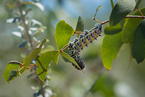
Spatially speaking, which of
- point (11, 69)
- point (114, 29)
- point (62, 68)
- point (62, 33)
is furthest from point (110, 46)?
point (62, 68)

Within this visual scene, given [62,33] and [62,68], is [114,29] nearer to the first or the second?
[62,33]

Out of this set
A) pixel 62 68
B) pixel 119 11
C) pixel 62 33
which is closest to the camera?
pixel 119 11

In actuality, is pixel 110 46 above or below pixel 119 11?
below

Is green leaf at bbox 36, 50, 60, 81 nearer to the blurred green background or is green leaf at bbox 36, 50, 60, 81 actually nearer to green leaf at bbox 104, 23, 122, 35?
green leaf at bbox 104, 23, 122, 35

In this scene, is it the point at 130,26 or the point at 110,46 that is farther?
the point at 110,46

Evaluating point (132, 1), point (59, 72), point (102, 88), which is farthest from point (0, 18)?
point (132, 1)

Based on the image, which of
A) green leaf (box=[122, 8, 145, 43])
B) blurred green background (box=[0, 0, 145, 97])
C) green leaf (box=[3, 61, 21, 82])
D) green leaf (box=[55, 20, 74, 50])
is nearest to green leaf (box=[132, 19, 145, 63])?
green leaf (box=[122, 8, 145, 43])

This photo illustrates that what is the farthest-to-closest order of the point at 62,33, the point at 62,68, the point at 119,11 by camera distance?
the point at 62,68
the point at 62,33
the point at 119,11
